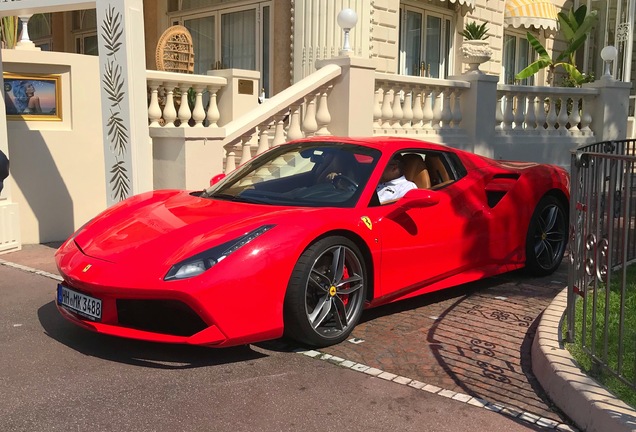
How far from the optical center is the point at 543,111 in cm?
1288

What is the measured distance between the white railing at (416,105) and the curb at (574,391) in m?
5.84

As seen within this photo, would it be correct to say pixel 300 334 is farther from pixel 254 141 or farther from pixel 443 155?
pixel 254 141

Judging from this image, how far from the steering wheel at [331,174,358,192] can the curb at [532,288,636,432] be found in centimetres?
165

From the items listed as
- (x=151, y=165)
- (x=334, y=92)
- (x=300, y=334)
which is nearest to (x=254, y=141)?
(x=334, y=92)

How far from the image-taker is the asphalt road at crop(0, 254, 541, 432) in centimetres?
378

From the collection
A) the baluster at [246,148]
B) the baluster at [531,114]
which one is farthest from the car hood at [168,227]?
the baluster at [531,114]

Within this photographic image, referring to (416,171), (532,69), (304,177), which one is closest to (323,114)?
(416,171)

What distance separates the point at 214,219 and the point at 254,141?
4.67 meters

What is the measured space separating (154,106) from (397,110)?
135 inches

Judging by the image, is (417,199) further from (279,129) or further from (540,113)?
(540,113)

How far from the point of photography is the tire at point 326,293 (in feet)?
15.3

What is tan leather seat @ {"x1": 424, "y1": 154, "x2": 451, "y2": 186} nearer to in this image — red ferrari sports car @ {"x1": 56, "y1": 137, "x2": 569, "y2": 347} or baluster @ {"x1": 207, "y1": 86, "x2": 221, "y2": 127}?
red ferrari sports car @ {"x1": 56, "y1": 137, "x2": 569, "y2": 347}

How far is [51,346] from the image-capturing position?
4934mm

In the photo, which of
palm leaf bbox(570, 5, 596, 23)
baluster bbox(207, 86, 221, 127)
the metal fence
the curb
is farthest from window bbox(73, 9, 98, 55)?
the curb
